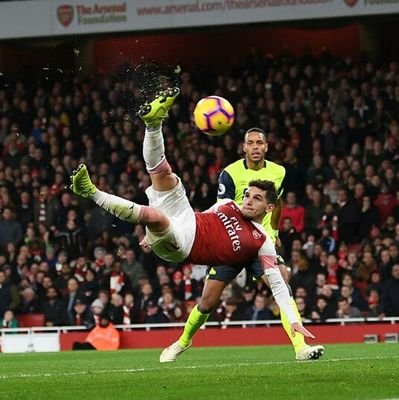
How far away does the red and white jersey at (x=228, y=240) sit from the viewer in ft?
34.6

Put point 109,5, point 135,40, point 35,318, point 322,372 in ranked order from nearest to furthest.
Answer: point 322,372 → point 35,318 → point 109,5 → point 135,40

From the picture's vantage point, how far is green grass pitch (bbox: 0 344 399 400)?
8.41 m

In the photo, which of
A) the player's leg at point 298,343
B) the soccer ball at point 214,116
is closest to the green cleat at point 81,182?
the soccer ball at point 214,116

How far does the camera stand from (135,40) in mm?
25312

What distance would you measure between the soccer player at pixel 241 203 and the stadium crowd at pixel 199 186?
5053mm

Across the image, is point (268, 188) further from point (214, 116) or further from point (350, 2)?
point (350, 2)

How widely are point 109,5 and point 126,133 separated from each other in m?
2.46

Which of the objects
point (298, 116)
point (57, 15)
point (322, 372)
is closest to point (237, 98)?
point (298, 116)

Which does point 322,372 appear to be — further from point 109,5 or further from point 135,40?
point 135,40

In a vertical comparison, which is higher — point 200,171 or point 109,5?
point 109,5

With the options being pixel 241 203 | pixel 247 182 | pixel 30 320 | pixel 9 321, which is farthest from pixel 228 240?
pixel 30 320

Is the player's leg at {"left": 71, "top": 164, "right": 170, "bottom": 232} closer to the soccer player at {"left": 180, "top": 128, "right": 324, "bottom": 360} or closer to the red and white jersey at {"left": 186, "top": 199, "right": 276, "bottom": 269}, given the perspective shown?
the red and white jersey at {"left": 186, "top": 199, "right": 276, "bottom": 269}

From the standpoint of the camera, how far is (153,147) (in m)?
10.1

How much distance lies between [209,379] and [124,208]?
1.51m
